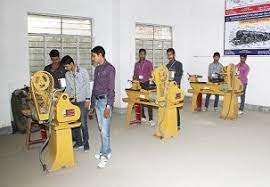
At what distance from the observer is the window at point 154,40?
25.4 feet

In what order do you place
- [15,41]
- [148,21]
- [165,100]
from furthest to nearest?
[148,21] → [15,41] → [165,100]

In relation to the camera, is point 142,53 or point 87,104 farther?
point 142,53

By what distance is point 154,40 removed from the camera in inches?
319

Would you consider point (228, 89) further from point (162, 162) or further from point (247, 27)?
point (162, 162)

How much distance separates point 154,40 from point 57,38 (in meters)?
2.79

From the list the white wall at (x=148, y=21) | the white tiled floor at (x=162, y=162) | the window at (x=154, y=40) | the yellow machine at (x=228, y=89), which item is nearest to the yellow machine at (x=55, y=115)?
the white tiled floor at (x=162, y=162)

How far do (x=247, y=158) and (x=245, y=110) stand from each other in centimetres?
364

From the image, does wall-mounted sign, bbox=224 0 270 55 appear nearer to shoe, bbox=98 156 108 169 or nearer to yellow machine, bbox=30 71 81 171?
shoe, bbox=98 156 108 169

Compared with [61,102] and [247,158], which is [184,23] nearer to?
[247,158]

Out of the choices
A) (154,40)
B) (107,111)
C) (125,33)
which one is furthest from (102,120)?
(154,40)

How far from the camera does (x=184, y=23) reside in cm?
859

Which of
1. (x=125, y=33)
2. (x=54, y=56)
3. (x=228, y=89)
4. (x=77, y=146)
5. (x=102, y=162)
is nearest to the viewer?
(x=102, y=162)

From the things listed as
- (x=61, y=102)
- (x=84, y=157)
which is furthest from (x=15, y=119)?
(x=61, y=102)

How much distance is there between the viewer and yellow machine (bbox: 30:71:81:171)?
346 cm
